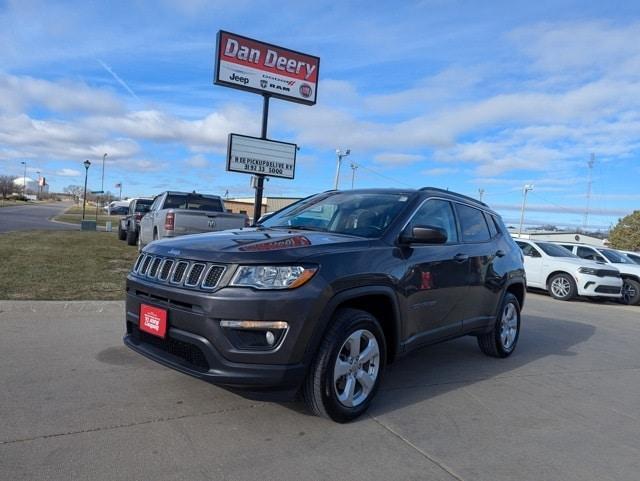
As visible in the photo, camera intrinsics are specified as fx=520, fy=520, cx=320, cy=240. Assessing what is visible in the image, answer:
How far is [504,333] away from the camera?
19.7 feet

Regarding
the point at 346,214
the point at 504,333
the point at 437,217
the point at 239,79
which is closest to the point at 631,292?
the point at 504,333

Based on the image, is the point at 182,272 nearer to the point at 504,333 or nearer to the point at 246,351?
the point at 246,351

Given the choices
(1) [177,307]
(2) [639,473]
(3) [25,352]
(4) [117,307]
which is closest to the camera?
(2) [639,473]

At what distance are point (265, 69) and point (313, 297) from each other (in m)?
11.9

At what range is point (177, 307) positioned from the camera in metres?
3.52

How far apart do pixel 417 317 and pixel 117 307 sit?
4.57 metres

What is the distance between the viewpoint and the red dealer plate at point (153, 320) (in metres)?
3.59

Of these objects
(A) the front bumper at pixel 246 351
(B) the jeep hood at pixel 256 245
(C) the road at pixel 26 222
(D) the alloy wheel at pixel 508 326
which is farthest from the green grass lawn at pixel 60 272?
(C) the road at pixel 26 222

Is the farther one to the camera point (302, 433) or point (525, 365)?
point (525, 365)

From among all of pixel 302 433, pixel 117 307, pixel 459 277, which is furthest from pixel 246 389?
pixel 117 307

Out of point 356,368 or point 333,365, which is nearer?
point 333,365

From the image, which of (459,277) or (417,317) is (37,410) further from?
(459,277)

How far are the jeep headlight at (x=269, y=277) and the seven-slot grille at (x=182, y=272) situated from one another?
5.8 inches

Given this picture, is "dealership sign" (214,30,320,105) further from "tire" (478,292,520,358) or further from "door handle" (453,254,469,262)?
"door handle" (453,254,469,262)
